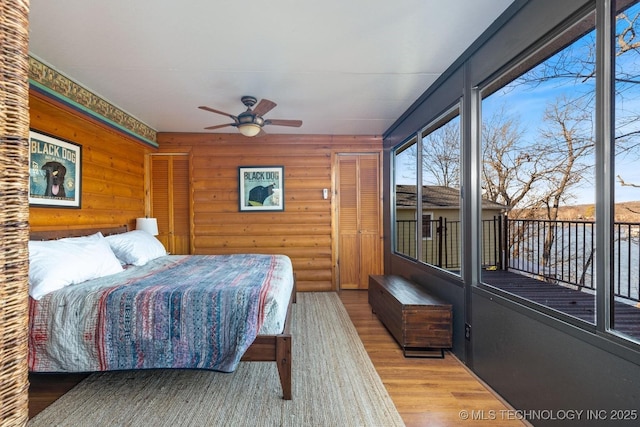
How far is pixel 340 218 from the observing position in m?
5.28

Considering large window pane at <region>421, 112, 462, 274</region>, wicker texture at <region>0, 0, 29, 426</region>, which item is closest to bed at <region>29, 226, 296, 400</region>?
wicker texture at <region>0, 0, 29, 426</region>

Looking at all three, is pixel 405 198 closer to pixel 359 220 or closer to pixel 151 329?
pixel 359 220

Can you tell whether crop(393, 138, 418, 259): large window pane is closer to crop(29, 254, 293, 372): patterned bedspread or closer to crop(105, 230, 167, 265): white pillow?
crop(29, 254, 293, 372): patterned bedspread

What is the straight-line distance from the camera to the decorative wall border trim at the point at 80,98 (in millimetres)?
2729

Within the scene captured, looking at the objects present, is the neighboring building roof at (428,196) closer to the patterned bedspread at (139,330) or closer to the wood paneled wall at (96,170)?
the patterned bedspread at (139,330)

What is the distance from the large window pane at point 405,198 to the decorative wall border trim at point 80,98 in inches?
154

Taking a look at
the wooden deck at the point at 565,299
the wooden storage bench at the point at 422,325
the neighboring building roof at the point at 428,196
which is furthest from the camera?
the neighboring building roof at the point at 428,196

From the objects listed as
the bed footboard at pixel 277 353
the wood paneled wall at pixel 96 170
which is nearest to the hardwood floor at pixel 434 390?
the bed footboard at pixel 277 353

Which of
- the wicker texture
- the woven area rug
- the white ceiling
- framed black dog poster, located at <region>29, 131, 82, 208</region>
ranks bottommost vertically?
the woven area rug

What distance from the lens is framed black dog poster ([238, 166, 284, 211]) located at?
5086mm

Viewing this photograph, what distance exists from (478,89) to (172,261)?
360 centimetres

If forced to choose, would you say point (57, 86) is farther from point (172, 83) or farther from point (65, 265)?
point (65, 265)

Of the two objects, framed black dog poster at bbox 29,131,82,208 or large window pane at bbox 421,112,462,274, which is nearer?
framed black dog poster at bbox 29,131,82,208

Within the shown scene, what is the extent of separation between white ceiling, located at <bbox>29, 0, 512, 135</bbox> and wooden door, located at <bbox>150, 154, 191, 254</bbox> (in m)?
1.39
